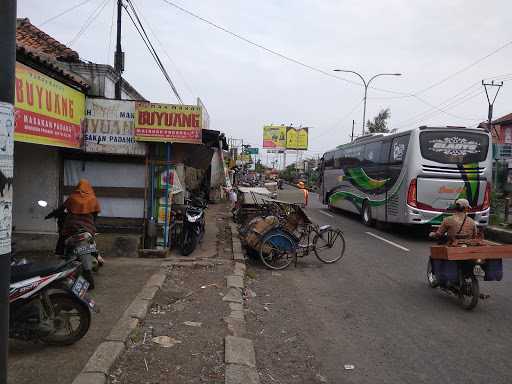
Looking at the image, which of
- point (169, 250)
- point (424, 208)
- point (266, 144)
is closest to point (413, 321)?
point (169, 250)

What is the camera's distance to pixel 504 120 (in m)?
39.6

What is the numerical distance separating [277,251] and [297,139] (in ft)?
205

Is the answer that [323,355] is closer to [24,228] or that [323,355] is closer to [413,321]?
[413,321]

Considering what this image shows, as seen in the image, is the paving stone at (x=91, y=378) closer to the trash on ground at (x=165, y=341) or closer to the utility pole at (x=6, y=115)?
the trash on ground at (x=165, y=341)

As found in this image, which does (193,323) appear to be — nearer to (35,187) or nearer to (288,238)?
(288,238)

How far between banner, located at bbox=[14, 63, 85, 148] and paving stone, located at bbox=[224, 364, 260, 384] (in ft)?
12.1

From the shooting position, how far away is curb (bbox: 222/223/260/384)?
3881 mm

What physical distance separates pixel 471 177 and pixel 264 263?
6.84 m

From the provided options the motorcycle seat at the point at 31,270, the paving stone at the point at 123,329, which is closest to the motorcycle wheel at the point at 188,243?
the paving stone at the point at 123,329

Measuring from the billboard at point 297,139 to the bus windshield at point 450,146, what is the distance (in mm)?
57847

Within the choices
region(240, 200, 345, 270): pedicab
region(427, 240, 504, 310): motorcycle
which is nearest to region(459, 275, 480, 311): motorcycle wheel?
region(427, 240, 504, 310): motorcycle

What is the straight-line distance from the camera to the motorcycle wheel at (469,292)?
6180mm

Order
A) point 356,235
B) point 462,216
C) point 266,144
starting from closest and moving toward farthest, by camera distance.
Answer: point 462,216, point 356,235, point 266,144

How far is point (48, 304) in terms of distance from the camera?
4.21 metres
